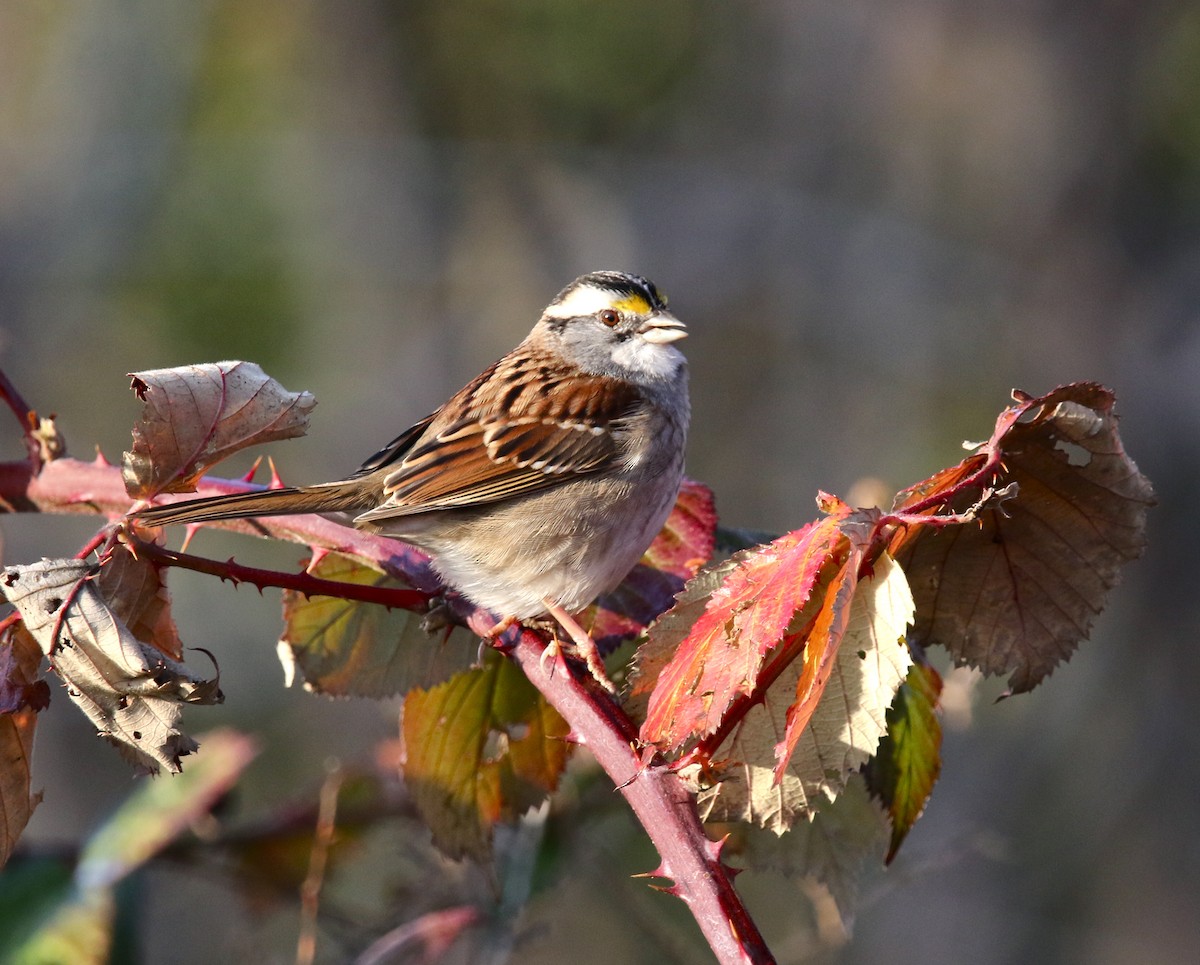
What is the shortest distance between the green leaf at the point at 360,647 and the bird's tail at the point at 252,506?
0.31 feet

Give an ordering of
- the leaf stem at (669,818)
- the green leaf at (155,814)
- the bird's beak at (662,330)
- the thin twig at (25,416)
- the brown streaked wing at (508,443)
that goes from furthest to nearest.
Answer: the bird's beak at (662,330) → the brown streaked wing at (508,443) → the green leaf at (155,814) → the thin twig at (25,416) → the leaf stem at (669,818)

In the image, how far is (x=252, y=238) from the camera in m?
8.83

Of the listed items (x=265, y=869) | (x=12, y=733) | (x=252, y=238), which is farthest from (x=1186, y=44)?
(x=12, y=733)

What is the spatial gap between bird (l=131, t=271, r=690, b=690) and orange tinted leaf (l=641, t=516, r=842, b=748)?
470 mm

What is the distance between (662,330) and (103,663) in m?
1.62

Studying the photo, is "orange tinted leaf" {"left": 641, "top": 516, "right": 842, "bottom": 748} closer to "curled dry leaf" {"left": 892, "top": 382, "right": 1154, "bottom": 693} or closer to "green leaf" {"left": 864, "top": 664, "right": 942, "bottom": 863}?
"curled dry leaf" {"left": 892, "top": 382, "right": 1154, "bottom": 693}

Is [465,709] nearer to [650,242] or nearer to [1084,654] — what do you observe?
[1084,654]

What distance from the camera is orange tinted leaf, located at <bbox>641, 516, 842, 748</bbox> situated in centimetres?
107

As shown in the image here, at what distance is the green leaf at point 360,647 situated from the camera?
158 centimetres

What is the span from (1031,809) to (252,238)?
615 centimetres

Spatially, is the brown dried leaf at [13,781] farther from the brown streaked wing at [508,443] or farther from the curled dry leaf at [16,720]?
the brown streaked wing at [508,443]

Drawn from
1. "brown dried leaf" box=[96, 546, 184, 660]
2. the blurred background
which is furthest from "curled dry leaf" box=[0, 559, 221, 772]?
the blurred background

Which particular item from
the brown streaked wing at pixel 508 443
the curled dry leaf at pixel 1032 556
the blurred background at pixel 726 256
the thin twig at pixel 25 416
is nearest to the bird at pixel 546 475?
the brown streaked wing at pixel 508 443

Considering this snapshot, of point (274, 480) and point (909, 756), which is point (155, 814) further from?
point (909, 756)
